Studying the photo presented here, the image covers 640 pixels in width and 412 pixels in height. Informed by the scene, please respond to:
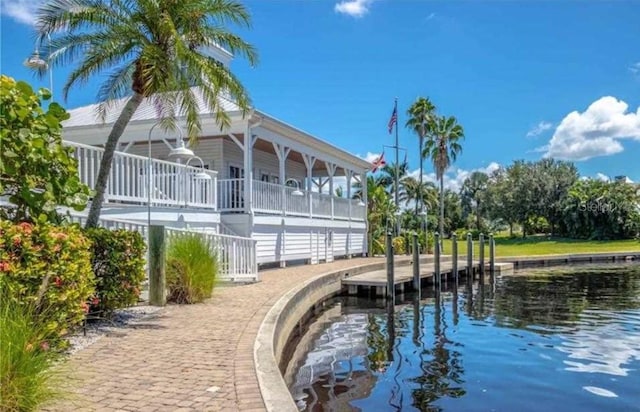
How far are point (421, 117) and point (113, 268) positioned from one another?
38.3 m

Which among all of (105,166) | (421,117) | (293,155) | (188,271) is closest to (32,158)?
(105,166)

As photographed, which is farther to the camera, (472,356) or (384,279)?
(384,279)

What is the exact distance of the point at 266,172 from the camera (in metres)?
24.5

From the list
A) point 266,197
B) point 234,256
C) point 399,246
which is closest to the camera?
point 234,256

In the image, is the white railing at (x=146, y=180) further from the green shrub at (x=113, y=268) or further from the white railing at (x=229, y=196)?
the green shrub at (x=113, y=268)

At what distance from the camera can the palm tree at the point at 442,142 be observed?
4409cm

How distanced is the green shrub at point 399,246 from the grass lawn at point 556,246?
8107 millimetres

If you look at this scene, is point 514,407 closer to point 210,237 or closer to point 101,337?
point 101,337

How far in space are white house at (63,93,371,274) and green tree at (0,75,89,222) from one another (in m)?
3.82

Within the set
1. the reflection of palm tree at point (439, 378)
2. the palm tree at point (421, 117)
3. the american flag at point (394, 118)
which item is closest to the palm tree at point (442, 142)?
the palm tree at point (421, 117)

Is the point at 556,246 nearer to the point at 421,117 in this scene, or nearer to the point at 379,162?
the point at 421,117

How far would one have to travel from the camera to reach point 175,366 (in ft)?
19.6

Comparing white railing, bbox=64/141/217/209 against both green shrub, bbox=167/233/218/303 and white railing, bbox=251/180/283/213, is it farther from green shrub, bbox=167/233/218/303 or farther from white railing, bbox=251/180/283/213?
white railing, bbox=251/180/283/213

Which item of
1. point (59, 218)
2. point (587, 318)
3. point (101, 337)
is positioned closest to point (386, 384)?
point (101, 337)
